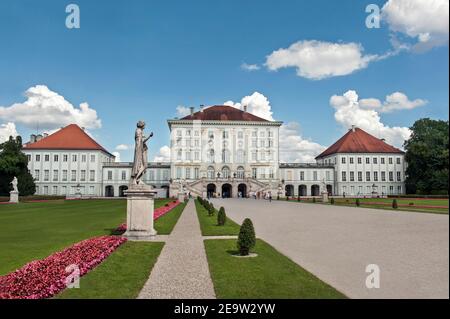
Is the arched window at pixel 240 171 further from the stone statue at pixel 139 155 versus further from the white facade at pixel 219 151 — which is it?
the stone statue at pixel 139 155

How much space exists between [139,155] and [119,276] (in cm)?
641

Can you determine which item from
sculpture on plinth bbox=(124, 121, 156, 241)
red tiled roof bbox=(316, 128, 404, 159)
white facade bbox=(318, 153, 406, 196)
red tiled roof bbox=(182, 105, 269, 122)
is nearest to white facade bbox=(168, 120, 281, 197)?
red tiled roof bbox=(182, 105, 269, 122)

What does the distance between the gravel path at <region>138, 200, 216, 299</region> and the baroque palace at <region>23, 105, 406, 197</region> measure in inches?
2430

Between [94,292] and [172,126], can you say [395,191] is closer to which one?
[172,126]

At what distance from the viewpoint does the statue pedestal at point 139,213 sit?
1284 centimetres

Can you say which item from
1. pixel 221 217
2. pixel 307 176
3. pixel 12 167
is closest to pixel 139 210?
pixel 221 217

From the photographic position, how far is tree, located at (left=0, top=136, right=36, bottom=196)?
4719 centimetres

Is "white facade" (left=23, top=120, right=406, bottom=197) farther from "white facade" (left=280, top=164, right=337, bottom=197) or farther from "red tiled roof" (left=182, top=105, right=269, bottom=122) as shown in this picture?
"red tiled roof" (left=182, top=105, right=269, bottom=122)

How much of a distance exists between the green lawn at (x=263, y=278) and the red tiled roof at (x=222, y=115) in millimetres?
67583

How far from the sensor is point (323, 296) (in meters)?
5.96

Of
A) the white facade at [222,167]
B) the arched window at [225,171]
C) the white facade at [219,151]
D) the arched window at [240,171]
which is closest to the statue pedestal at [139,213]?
the white facade at [222,167]

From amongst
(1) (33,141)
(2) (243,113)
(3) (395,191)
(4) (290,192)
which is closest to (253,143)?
(2) (243,113)

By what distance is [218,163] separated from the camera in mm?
76000
